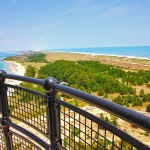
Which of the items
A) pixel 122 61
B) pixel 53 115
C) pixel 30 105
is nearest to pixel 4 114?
pixel 30 105

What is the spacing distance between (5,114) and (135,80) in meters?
32.0

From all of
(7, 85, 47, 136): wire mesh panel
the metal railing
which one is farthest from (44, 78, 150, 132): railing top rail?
(7, 85, 47, 136): wire mesh panel

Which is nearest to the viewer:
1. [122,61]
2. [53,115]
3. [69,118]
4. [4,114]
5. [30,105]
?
[69,118]

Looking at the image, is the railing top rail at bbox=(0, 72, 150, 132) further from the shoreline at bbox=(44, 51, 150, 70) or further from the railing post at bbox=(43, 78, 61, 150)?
the shoreline at bbox=(44, 51, 150, 70)

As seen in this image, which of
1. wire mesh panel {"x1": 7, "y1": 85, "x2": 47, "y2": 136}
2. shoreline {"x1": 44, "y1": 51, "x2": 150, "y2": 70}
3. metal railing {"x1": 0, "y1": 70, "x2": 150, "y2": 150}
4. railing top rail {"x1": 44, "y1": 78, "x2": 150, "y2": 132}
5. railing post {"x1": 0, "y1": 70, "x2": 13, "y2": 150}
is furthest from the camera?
shoreline {"x1": 44, "y1": 51, "x2": 150, "y2": 70}

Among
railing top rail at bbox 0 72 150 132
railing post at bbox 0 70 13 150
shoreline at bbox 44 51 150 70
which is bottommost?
shoreline at bbox 44 51 150 70

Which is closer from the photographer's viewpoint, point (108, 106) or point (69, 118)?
point (108, 106)

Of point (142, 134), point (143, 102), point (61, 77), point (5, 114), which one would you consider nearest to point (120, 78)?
point (61, 77)

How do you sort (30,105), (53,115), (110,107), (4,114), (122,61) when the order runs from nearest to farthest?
(110,107) < (53,115) < (30,105) < (4,114) < (122,61)

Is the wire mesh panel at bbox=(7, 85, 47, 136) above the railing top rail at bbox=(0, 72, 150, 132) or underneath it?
underneath

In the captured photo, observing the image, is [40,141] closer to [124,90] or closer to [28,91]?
[28,91]

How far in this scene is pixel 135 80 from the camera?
33.8 metres

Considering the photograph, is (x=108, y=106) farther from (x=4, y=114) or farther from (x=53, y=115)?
(x=4, y=114)

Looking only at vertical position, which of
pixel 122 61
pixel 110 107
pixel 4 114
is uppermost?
pixel 110 107
